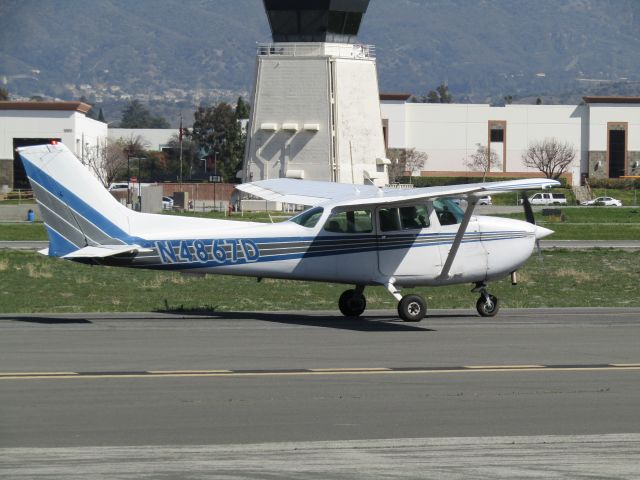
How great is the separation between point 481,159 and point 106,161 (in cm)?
3545

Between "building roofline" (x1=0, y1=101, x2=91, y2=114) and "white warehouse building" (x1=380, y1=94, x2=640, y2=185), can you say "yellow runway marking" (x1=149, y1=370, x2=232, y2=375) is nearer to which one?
"building roofline" (x1=0, y1=101, x2=91, y2=114)

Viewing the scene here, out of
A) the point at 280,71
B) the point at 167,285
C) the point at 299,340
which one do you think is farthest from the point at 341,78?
the point at 299,340

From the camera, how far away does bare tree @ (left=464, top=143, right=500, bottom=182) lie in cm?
11369

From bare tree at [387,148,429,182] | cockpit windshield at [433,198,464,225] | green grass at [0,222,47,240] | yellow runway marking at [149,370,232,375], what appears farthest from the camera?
bare tree at [387,148,429,182]

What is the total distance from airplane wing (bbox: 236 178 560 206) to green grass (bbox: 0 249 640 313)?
2169 mm

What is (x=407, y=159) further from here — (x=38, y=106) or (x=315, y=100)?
(x=315, y=100)

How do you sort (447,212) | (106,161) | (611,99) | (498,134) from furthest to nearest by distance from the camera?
(498,134), (611,99), (106,161), (447,212)

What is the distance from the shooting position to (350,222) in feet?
63.2

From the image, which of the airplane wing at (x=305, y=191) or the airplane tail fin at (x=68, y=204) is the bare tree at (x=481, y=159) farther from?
the airplane tail fin at (x=68, y=204)

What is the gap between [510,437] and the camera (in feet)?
34.7

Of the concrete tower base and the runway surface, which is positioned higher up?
the concrete tower base

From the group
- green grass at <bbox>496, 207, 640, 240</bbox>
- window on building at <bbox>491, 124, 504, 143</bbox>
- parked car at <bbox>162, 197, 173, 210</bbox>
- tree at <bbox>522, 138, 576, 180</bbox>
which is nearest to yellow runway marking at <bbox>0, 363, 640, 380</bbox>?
green grass at <bbox>496, 207, 640, 240</bbox>

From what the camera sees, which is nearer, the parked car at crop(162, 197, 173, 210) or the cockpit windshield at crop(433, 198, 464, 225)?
the cockpit windshield at crop(433, 198, 464, 225)

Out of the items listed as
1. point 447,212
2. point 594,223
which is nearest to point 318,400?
point 447,212
